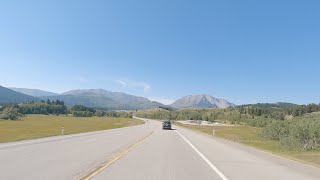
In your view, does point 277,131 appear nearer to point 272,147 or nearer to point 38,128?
point 272,147

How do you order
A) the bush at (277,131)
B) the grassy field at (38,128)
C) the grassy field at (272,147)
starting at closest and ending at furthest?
the grassy field at (272,147), the grassy field at (38,128), the bush at (277,131)

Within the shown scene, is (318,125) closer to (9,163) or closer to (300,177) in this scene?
(300,177)

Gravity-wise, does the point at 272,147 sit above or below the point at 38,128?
below

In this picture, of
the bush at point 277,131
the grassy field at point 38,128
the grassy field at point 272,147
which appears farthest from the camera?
the bush at point 277,131

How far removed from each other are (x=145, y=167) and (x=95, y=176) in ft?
10.5

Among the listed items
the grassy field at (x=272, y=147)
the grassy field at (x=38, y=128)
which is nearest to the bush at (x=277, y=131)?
the grassy field at (x=272, y=147)

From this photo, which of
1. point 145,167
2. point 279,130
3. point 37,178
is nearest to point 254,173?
point 145,167

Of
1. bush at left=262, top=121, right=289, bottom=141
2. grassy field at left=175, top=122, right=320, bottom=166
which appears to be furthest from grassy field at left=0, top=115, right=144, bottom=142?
bush at left=262, top=121, right=289, bottom=141

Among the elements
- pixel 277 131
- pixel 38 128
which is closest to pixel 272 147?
pixel 277 131

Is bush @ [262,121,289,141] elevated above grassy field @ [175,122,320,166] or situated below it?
above

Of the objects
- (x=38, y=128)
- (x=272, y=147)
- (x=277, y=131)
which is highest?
(x=277, y=131)

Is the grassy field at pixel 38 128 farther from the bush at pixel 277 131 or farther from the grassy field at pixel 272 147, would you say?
the bush at pixel 277 131

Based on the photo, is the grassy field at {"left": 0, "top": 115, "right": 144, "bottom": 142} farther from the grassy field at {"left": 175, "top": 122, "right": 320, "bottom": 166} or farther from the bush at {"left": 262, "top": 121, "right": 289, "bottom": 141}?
the bush at {"left": 262, "top": 121, "right": 289, "bottom": 141}

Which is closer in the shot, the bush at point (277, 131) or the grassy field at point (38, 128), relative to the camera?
the grassy field at point (38, 128)
